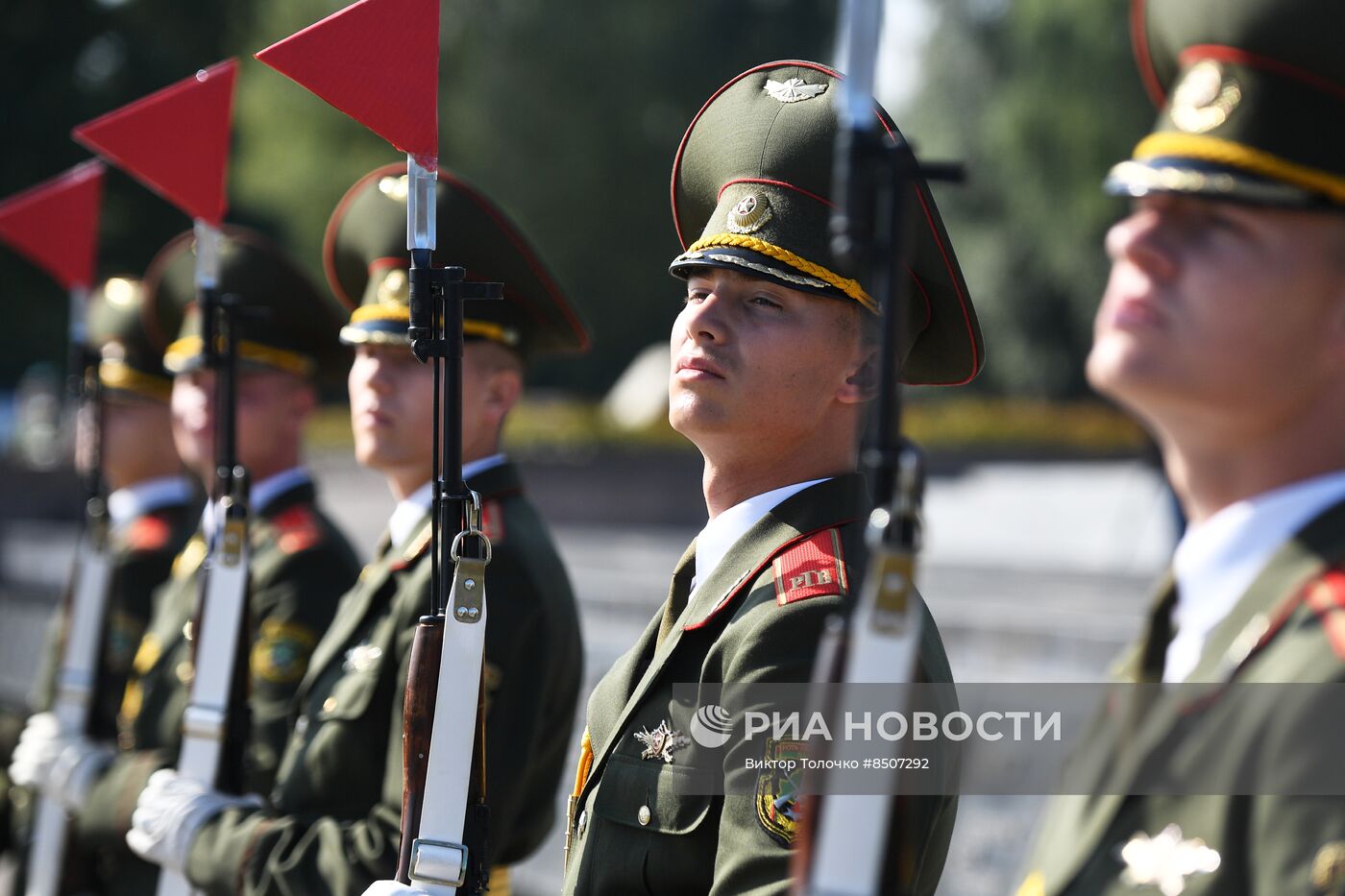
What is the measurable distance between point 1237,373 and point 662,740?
1.20 m

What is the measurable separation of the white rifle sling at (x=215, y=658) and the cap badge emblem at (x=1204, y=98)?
111 inches

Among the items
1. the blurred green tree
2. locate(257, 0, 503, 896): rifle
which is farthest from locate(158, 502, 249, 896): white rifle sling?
the blurred green tree

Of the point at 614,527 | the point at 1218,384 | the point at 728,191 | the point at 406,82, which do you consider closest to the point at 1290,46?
the point at 1218,384

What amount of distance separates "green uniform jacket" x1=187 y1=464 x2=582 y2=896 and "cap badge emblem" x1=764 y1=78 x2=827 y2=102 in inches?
46.5

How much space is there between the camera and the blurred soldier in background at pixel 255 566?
421cm

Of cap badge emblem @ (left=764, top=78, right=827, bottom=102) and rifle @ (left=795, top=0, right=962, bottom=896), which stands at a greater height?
cap badge emblem @ (left=764, top=78, right=827, bottom=102)

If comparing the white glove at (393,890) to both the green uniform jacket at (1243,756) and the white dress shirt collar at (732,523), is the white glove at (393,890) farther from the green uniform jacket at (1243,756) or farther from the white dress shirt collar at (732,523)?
the green uniform jacket at (1243,756)

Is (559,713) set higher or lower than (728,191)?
lower

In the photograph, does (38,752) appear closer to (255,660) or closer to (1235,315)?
(255,660)

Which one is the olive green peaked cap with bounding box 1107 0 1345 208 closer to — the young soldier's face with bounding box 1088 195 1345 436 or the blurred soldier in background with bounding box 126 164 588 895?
the young soldier's face with bounding box 1088 195 1345 436

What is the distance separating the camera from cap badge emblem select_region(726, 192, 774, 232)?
274cm

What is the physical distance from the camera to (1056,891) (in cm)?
181

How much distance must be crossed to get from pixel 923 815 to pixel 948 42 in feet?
91.8

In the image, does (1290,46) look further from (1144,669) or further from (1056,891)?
(1056,891)
